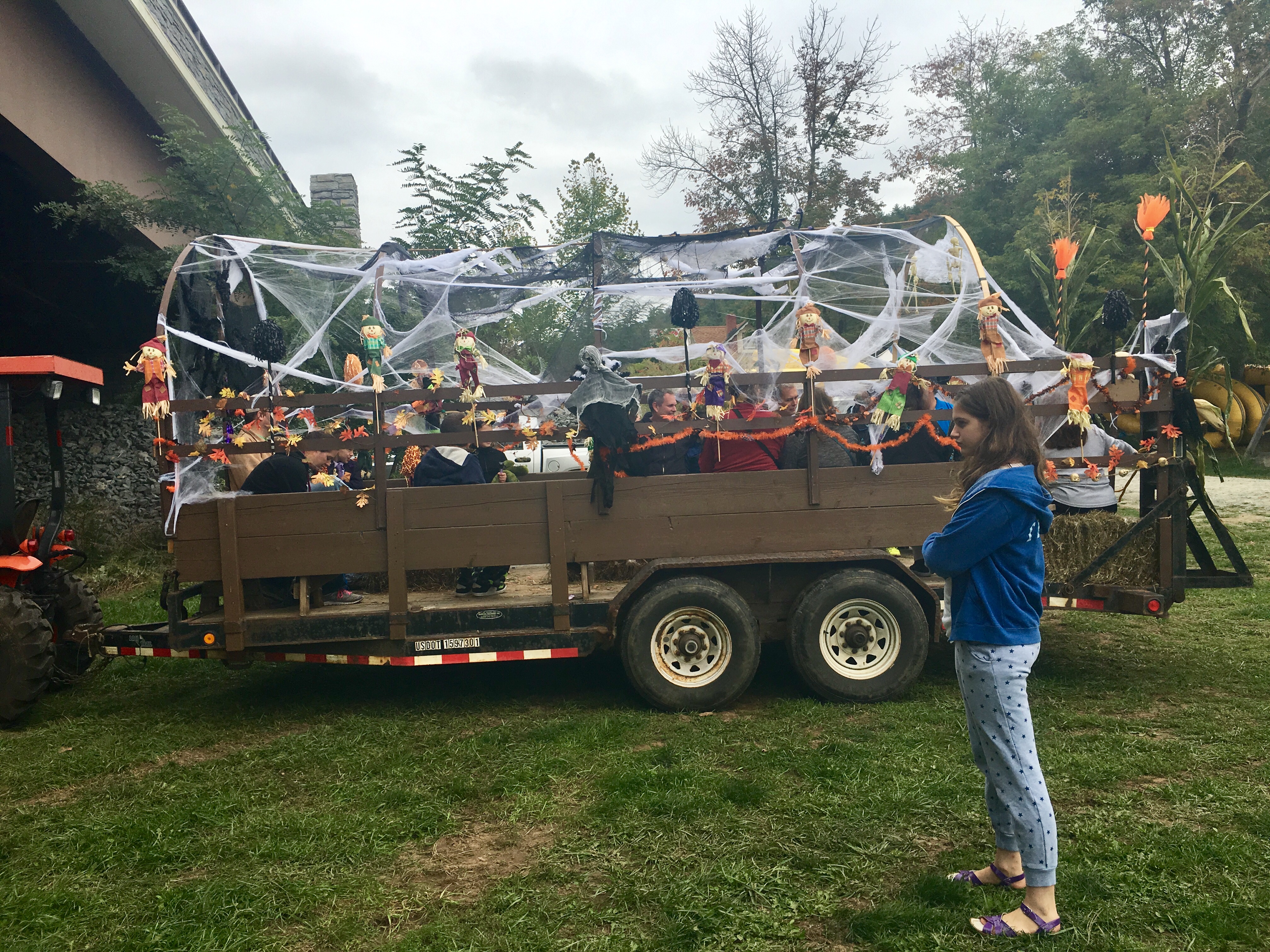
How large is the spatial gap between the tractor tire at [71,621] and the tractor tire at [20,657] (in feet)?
2.08

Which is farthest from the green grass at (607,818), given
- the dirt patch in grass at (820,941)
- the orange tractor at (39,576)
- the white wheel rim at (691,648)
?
the orange tractor at (39,576)

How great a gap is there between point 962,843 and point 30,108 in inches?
448

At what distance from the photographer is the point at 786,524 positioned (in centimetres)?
540

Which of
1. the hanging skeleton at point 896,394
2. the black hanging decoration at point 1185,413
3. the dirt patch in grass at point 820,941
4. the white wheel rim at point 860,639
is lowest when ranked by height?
the dirt patch in grass at point 820,941

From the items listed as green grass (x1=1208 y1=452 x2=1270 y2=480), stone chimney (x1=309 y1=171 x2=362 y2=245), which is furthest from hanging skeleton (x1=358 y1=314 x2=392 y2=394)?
green grass (x1=1208 y1=452 x2=1270 y2=480)

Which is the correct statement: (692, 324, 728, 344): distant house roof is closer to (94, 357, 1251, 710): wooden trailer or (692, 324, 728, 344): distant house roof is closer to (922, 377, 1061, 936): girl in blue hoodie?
(94, 357, 1251, 710): wooden trailer

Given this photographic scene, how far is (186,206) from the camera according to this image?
10.8 m

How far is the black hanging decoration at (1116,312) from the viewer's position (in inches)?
222

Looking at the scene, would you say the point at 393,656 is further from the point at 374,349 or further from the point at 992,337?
the point at 992,337

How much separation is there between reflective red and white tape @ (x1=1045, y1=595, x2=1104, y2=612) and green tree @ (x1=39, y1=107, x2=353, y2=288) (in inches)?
400

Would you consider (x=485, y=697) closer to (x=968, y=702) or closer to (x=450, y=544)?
(x=450, y=544)

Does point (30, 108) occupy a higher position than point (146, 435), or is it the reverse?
point (30, 108)

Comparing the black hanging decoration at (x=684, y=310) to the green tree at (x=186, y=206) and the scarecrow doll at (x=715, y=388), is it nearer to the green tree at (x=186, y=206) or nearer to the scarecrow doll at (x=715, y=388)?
the scarecrow doll at (x=715, y=388)

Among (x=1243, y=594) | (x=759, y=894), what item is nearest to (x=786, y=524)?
(x=759, y=894)
